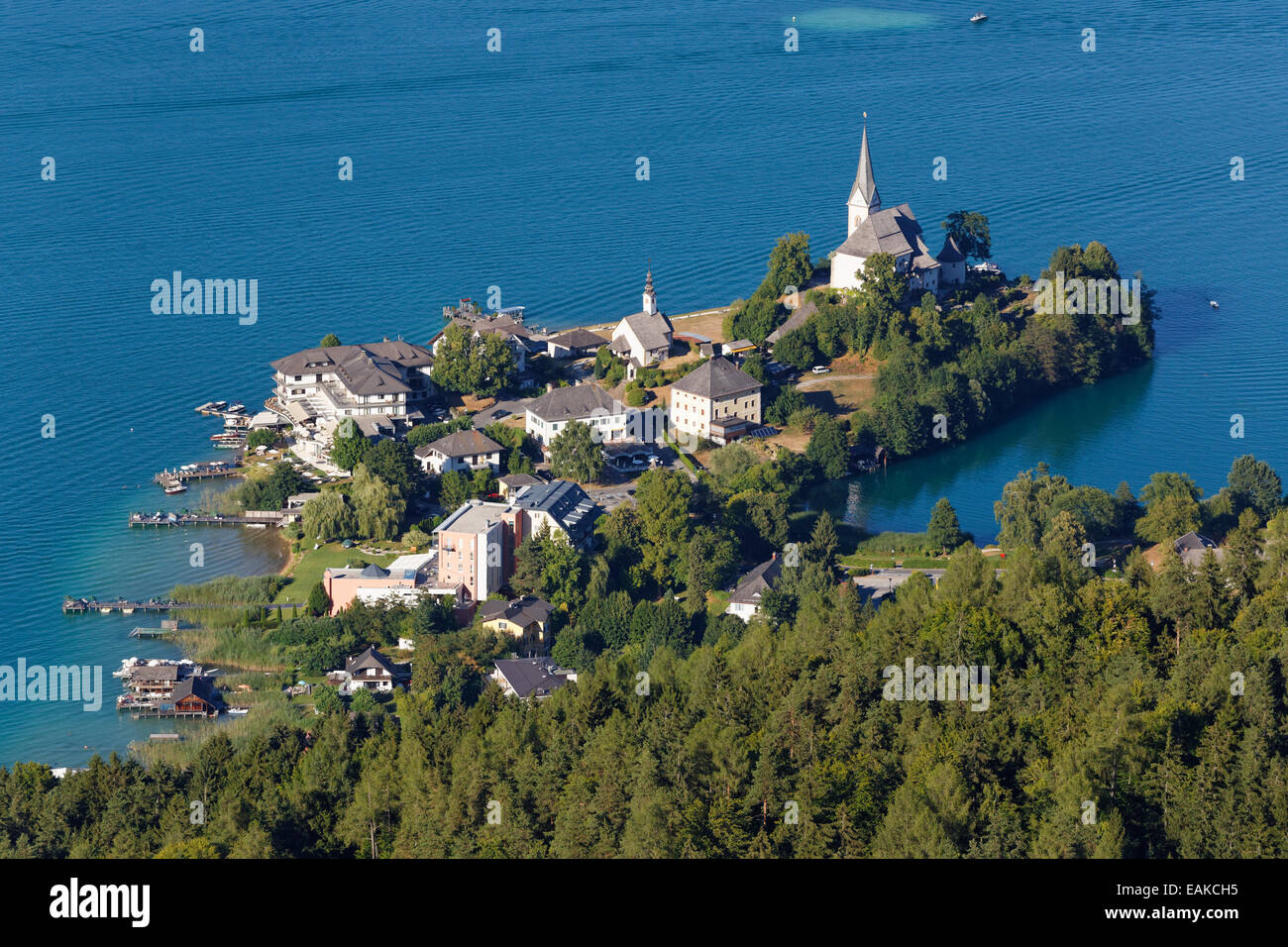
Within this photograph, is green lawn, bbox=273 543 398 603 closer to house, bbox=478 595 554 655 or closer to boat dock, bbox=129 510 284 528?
boat dock, bbox=129 510 284 528

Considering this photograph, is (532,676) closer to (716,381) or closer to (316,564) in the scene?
(316,564)

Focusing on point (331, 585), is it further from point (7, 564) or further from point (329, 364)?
point (329, 364)

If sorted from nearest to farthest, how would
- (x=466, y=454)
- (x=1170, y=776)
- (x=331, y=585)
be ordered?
(x=1170, y=776) < (x=331, y=585) < (x=466, y=454)

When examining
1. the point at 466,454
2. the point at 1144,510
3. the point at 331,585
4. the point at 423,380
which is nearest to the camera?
the point at 331,585

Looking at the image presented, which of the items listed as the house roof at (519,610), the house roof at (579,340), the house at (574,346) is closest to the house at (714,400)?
the house at (574,346)

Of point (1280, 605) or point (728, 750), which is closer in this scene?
point (728, 750)

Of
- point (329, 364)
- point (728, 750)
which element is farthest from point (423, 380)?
point (728, 750)

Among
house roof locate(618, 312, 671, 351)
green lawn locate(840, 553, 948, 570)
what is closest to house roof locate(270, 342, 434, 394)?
house roof locate(618, 312, 671, 351)

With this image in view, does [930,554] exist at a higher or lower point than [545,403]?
lower
